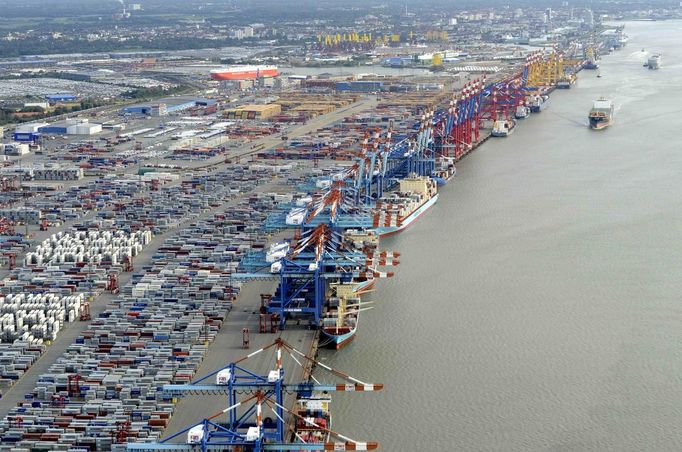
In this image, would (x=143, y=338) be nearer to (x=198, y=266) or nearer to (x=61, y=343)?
(x=61, y=343)

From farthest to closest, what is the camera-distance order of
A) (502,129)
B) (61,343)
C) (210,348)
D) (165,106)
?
1. (165,106)
2. (502,129)
3. (61,343)
4. (210,348)

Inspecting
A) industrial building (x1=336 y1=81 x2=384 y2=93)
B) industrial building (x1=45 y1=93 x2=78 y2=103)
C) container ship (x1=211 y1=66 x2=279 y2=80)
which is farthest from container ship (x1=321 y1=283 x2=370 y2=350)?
container ship (x1=211 y1=66 x2=279 y2=80)

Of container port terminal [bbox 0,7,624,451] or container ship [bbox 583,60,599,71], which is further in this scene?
container ship [bbox 583,60,599,71]

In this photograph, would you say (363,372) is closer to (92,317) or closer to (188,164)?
(92,317)

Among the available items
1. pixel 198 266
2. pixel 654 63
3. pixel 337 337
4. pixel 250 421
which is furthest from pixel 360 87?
pixel 250 421

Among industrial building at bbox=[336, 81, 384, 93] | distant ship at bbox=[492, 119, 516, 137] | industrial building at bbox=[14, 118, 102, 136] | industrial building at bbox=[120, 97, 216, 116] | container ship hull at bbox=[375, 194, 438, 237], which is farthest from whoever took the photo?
industrial building at bbox=[336, 81, 384, 93]

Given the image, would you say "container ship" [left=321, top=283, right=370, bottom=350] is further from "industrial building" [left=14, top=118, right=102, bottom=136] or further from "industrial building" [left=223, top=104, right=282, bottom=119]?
"industrial building" [left=223, top=104, right=282, bottom=119]

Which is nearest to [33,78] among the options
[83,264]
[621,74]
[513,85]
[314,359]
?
[513,85]
